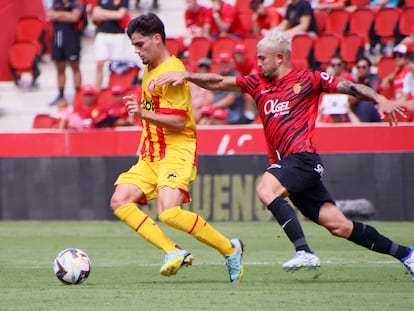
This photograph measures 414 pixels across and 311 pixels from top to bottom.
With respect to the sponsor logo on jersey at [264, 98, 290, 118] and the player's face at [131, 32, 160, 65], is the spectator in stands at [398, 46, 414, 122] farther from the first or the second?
the player's face at [131, 32, 160, 65]

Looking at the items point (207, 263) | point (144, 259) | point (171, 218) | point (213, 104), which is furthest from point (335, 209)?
point (213, 104)

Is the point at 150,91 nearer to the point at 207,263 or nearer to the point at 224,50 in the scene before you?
the point at 207,263

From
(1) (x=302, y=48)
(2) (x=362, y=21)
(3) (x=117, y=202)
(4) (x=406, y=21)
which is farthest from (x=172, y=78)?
(2) (x=362, y=21)

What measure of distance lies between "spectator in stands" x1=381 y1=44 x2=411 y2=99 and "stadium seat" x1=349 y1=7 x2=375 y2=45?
5.51 feet

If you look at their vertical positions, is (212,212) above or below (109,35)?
below

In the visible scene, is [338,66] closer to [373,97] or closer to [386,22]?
[386,22]

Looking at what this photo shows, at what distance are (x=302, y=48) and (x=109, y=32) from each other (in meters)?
3.88

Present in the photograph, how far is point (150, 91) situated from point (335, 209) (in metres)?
1.85

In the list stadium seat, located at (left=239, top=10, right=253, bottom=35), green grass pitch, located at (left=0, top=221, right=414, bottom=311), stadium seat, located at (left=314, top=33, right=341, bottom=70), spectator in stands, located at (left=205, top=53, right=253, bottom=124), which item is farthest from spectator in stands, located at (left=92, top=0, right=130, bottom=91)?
green grass pitch, located at (left=0, top=221, right=414, bottom=311)

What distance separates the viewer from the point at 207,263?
1084 cm

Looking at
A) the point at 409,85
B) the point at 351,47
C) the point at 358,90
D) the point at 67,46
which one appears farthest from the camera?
the point at 67,46

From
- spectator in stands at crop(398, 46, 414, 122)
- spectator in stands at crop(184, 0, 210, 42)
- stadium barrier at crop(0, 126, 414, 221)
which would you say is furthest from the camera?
spectator in stands at crop(184, 0, 210, 42)

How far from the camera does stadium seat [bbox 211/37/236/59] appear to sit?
19741 mm

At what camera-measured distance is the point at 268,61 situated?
873cm
